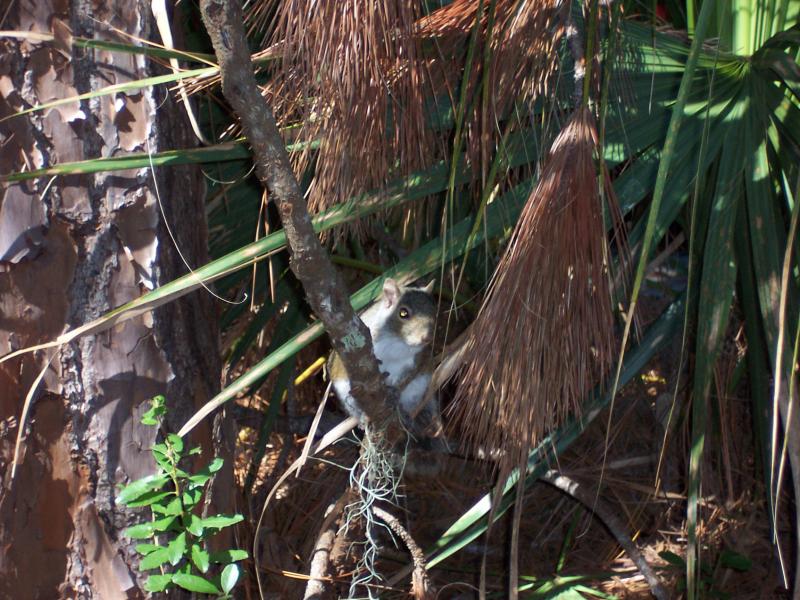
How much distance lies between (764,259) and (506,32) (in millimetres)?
610

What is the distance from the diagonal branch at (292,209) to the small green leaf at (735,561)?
49.4 inches

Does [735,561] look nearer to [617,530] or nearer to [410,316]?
[617,530]

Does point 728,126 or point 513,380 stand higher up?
point 728,126

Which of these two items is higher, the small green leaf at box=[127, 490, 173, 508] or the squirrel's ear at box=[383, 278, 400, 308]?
the squirrel's ear at box=[383, 278, 400, 308]

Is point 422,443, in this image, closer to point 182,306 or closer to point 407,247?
point 407,247

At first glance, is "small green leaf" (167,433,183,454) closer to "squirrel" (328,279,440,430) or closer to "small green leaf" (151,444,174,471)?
"small green leaf" (151,444,174,471)

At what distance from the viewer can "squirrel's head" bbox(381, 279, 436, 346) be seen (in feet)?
6.64

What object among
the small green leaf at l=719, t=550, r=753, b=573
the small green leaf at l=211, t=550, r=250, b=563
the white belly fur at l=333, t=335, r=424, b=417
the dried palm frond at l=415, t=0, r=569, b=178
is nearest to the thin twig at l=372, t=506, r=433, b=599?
the small green leaf at l=211, t=550, r=250, b=563

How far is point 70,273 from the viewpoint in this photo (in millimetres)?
1338

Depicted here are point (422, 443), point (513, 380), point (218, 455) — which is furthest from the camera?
point (422, 443)

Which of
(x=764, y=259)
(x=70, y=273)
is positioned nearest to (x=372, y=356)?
(x=70, y=273)

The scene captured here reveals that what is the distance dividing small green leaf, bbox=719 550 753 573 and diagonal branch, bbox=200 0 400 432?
1254mm

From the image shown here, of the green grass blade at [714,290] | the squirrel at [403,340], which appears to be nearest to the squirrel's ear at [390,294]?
the squirrel at [403,340]

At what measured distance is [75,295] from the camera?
4.40 ft
